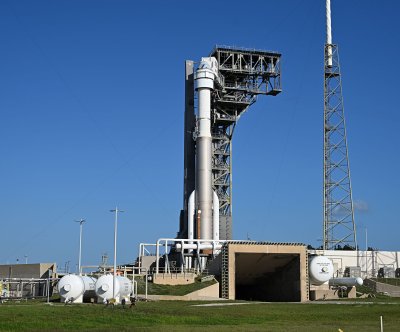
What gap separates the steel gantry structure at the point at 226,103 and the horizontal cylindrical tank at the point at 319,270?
21.9 metres

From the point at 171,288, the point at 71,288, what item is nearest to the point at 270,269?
the point at 171,288

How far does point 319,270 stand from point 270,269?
781cm

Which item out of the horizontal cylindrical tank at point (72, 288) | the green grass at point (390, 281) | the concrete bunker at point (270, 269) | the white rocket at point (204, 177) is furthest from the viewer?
the green grass at point (390, 281)

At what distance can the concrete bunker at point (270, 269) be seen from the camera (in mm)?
82938

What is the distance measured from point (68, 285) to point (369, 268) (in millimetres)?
62927

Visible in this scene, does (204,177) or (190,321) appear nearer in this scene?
(190,321)

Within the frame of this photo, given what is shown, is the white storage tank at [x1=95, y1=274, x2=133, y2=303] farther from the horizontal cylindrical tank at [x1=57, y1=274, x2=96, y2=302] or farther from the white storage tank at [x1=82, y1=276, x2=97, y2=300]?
the white storage tank at [x1=82, y1=276, x2=97, y2=300]

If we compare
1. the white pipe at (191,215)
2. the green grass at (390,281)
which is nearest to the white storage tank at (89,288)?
the white pipe at (191,215)

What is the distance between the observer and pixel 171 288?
81.9 meters

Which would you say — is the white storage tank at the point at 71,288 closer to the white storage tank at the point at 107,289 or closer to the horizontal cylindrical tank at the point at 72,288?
the horizontal cylindrical tank at the point at 72,288

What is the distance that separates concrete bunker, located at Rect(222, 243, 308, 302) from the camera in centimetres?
8294

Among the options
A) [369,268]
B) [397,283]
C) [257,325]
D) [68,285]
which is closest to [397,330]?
[257,325]

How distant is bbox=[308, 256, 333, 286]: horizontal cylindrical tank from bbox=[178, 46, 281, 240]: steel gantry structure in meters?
21.9

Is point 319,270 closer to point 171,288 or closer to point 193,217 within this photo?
point 171,288
